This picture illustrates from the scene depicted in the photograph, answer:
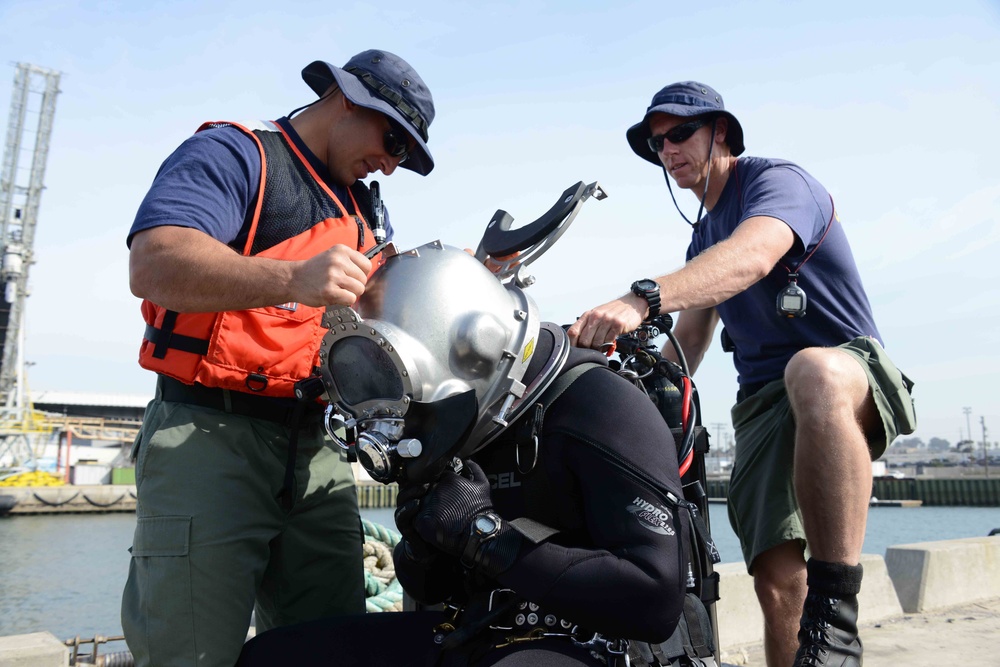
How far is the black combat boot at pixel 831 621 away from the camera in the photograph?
2.65 metres

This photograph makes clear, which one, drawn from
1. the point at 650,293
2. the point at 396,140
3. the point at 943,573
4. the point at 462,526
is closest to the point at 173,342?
the point at 396,140

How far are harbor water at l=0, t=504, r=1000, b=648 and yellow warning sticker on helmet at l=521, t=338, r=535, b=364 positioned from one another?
8.86m

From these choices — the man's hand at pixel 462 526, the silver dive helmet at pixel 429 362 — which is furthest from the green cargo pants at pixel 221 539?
the man's hand at pixel 462 526

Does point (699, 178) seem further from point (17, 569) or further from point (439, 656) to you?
point (17, 569)

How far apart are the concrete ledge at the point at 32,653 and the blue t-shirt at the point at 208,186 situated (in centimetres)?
186

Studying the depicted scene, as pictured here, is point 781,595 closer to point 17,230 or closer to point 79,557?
point 79,557

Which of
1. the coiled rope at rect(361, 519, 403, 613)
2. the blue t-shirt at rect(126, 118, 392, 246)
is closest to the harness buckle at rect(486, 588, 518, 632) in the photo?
the blue t-shirt at rect(126, 118, 392, 246)

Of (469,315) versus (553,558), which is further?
(469,315)

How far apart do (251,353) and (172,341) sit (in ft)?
0.81

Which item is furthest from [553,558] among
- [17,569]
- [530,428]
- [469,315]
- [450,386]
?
[17,569]

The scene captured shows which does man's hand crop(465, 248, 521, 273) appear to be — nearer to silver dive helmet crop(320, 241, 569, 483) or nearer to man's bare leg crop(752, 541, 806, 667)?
silver dive helmet crop(320, 241, 569, 483)

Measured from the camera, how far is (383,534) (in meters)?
6.23

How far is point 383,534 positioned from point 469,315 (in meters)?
4.29

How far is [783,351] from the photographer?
3.48 metres
